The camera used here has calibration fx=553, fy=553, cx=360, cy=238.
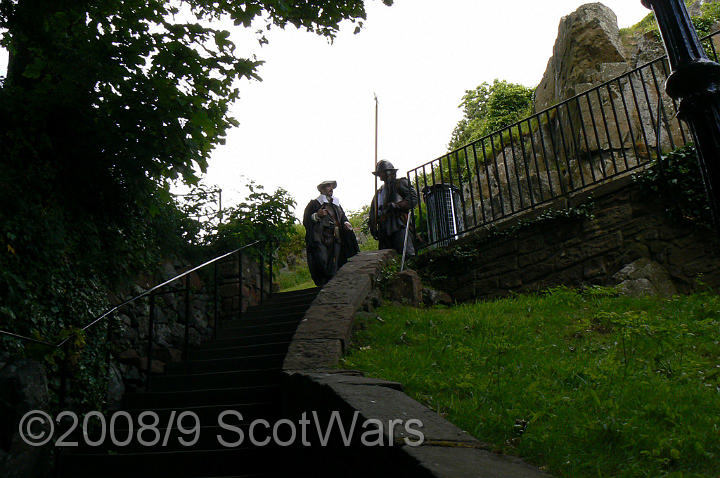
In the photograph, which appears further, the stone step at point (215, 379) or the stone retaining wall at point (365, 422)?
the stone step at point (215, 379)

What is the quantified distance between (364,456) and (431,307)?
4.28 metres

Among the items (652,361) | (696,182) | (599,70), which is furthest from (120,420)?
(599,70)

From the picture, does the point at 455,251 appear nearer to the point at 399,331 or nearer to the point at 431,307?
the point at 431,307

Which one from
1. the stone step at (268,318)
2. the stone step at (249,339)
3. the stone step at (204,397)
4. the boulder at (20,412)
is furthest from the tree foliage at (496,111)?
the boulder at (20,412)

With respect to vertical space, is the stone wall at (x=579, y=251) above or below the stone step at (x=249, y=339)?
above

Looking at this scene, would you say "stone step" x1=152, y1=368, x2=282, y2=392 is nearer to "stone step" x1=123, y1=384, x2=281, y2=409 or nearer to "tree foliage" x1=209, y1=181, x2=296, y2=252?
"stone step" x1=123, y1=384, x2=281, y2=409

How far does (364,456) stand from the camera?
2.35 m

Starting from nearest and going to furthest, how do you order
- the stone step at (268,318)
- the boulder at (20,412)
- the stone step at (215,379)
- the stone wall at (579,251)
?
the boulder at (20,412)
the stone step at (215,379)
the stone wall at (579,251)
the stone step at (268,318)

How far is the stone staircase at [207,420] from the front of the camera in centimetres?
417

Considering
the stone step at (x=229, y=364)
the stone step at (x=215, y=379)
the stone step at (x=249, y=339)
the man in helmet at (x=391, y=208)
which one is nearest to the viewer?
the stone step at (x=215, y=379)

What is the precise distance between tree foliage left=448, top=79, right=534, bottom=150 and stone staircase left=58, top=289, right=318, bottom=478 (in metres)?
10.7

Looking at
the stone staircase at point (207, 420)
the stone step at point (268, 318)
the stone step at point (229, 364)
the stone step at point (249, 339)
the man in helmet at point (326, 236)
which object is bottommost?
the stone staircase at point (207, 420)

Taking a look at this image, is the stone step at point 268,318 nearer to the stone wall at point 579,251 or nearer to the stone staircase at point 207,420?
the stone staircase at point 207,420

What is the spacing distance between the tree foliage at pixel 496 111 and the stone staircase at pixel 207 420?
10687 mm
